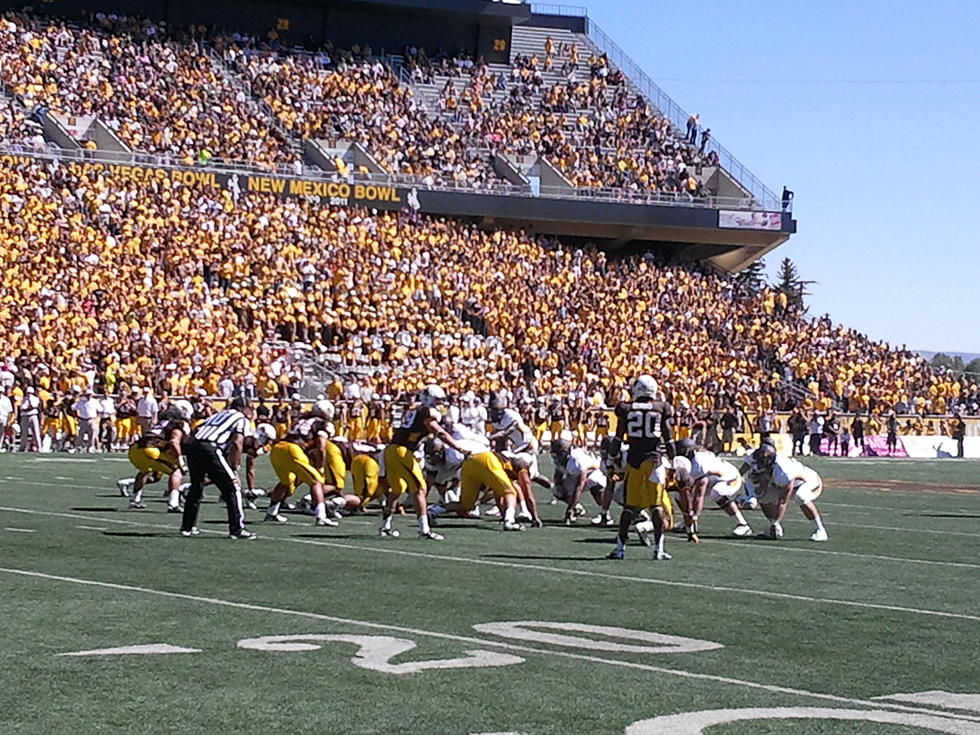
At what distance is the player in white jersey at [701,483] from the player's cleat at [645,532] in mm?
341

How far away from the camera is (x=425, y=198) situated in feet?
150

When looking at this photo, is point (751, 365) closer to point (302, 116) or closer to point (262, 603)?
point (302, 116)

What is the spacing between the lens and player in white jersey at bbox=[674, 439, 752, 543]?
15016 millimetres

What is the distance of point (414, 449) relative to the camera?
14.2 m

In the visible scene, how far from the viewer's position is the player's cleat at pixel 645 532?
541 inches

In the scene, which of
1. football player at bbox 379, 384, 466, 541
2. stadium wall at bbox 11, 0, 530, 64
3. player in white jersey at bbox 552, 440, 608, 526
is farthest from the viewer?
stadium wall at bbox 11, 0, 530, 64

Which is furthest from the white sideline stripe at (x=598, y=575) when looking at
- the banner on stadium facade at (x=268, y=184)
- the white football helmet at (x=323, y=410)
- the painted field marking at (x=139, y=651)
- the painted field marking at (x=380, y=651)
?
the banner on stadium facade at (x=268, y=184)

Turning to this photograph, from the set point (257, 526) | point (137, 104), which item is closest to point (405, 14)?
point (137, 104)

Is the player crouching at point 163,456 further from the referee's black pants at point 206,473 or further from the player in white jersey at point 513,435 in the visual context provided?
the player in white jersey at point 513,435

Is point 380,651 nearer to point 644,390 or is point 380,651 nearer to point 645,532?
point 644,390

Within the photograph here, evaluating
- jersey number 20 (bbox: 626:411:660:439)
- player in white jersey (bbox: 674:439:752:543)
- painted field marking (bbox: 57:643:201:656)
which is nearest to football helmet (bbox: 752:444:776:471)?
player in white jersey (bbox: 674:439:752:543)

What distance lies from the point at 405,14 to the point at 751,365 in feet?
55.9

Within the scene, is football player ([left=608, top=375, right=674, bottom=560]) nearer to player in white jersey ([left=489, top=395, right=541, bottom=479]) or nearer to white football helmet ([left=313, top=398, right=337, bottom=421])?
player in white jersey ([left=489, top=395, right=541, bottom=479])

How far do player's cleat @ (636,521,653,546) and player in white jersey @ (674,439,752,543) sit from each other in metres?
0.34
